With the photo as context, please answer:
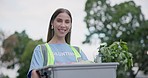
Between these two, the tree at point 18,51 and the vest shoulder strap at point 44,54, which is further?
the tree at point 18,51

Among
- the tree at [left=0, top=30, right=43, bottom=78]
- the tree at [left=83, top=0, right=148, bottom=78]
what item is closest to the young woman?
the tree at [left=83, top=0, right=148, bottom=78]

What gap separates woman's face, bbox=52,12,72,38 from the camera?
1297 millimetres

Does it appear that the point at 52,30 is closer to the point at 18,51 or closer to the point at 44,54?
the point at 44,54

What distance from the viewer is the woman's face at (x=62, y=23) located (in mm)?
1297

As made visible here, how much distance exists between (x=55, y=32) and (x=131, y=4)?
16910 millimetres

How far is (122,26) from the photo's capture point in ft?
57.2

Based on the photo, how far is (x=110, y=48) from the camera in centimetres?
140

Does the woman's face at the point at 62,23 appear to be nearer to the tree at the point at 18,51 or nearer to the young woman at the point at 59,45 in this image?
the young woman at the point at 59,45

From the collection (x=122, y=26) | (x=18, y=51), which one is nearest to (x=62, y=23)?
(x=122, y=26)

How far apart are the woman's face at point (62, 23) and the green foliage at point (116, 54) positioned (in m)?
0.16

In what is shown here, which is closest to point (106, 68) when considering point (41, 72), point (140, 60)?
point (41, 72)

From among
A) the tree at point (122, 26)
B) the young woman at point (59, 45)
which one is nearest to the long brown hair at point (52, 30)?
the young woman at point (59, 45)

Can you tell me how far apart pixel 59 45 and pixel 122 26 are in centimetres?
1629

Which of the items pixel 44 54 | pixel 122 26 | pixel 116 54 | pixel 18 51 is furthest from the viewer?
pixel 18 51
